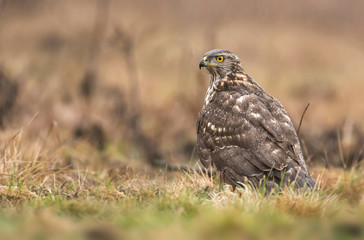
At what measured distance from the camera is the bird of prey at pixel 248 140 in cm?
556

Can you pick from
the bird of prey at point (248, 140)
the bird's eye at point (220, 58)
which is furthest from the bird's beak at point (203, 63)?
the bird of prey at point (248, 140)

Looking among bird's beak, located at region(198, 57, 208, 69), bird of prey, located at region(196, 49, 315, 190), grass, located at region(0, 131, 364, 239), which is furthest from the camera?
bird's beak, located at region(198, 57, 208, 69)

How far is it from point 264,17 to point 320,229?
2207 cm

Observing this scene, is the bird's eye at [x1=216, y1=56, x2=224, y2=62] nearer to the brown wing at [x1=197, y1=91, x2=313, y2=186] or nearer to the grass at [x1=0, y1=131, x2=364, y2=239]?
the brown wing at [x1=197, y1=91, x2=313, y2=186]

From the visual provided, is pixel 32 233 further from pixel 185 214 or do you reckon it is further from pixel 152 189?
pixel 152 189

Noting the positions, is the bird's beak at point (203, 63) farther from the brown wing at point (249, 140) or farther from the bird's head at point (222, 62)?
the brown wing at point (249, 140)

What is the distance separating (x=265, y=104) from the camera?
243 inches

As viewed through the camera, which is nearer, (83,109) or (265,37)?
(83,109)

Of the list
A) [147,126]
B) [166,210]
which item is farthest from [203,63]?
[147,126]

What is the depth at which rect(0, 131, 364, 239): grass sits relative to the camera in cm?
347

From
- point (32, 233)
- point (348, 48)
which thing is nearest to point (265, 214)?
point (32, 233)

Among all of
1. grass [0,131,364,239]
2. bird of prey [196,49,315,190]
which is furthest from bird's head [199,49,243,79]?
grass [0,131,364,239]

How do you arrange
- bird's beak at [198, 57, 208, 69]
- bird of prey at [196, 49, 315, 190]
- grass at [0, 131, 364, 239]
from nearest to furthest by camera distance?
grass at [0, 131, 364, 239] → bird of prey at [196, 49, 315, 190] → bird's beak at [198, 57, 208, 69]

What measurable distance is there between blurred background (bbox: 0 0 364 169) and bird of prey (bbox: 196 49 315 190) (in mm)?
676
